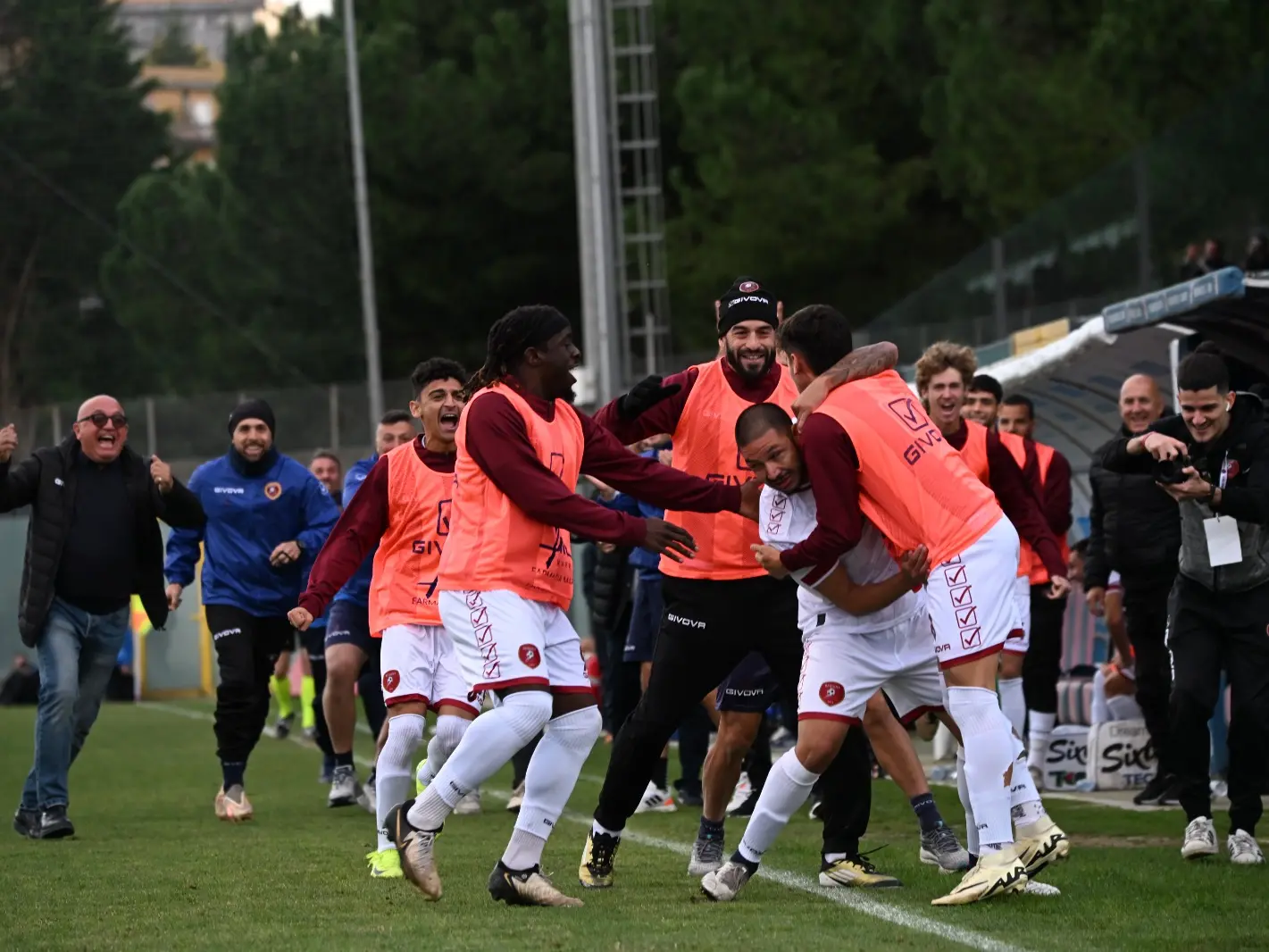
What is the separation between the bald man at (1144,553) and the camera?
10.9 metres

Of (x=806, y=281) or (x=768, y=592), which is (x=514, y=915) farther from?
(x=806, y=281)

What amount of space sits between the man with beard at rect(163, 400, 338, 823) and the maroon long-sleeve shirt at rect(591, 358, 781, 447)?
3516 mm

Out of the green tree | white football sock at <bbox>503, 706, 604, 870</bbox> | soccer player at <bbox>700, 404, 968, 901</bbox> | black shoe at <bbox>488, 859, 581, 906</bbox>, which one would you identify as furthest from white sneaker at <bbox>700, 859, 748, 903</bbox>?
the green tree

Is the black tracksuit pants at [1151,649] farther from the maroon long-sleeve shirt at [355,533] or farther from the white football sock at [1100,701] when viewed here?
the maroon long-sleeve shirt at [355,533]

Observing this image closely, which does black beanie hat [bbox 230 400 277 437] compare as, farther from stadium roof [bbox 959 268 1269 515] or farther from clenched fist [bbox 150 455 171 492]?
stadium roof [bbox 959 268 1269 515]

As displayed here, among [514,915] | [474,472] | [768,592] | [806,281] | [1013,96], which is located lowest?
[514,915]

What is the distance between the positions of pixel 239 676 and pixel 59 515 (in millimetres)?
1296

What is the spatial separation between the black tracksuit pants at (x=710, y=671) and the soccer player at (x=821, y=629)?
1.90ft

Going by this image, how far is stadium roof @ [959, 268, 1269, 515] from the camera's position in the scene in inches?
421

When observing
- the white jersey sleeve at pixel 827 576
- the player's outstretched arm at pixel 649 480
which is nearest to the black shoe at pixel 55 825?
the player's outstretched arm at pixel 649 480

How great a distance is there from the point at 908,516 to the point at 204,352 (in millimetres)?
35270

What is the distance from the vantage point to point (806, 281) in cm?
3438

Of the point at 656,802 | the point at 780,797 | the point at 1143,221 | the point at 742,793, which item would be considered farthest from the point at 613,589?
the point at 1143,221

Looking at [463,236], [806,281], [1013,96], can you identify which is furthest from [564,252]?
[1013,96]
